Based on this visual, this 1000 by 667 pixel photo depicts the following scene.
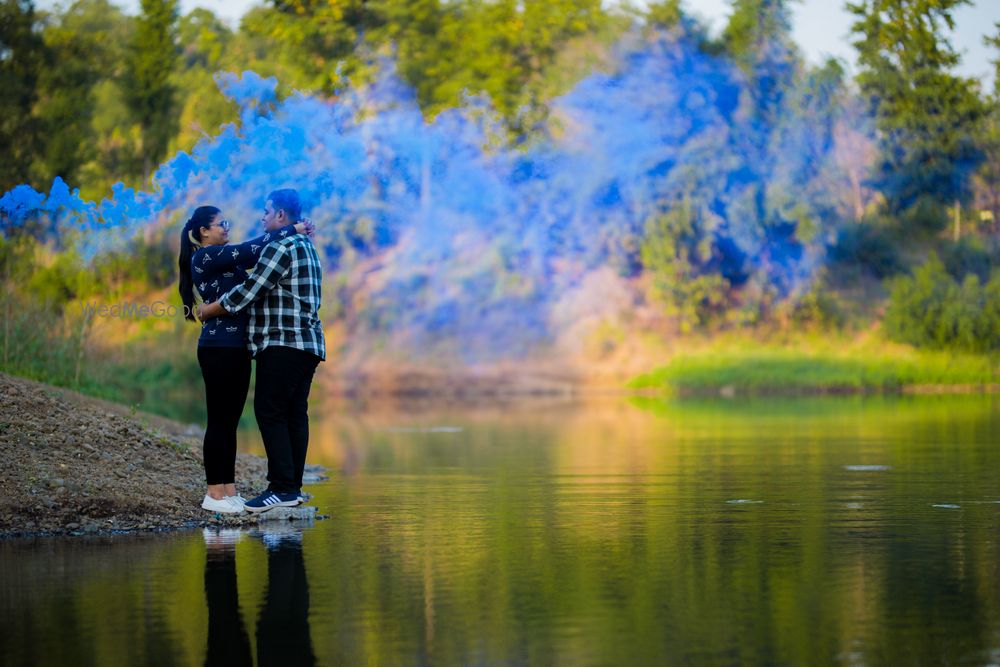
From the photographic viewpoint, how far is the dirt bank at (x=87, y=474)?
9602 mm

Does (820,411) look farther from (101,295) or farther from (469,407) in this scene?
(101,295)

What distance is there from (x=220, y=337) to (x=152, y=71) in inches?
1771

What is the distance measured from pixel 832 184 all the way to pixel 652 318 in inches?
286

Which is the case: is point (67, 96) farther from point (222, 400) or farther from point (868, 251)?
point (222, 400)

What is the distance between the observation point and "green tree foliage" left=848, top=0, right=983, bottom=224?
5153 centimetres

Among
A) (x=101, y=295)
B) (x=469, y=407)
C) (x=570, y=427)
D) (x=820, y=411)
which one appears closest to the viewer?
(x=570, y=427)

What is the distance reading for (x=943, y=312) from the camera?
42.0 metres

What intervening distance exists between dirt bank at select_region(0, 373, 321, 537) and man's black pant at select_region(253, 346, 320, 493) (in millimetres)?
384

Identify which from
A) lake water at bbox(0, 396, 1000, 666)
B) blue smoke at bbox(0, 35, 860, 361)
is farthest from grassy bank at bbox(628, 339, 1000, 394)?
lake water at bbox(0, 396, 1000, 666)

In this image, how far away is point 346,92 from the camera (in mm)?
48875

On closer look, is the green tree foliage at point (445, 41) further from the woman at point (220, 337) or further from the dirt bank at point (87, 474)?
the woman at point (220, 337)

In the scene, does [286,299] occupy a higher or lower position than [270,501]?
higher

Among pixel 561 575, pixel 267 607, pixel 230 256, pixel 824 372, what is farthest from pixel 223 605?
pixel 824 372

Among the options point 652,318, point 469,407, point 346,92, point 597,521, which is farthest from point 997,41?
point 597,521
